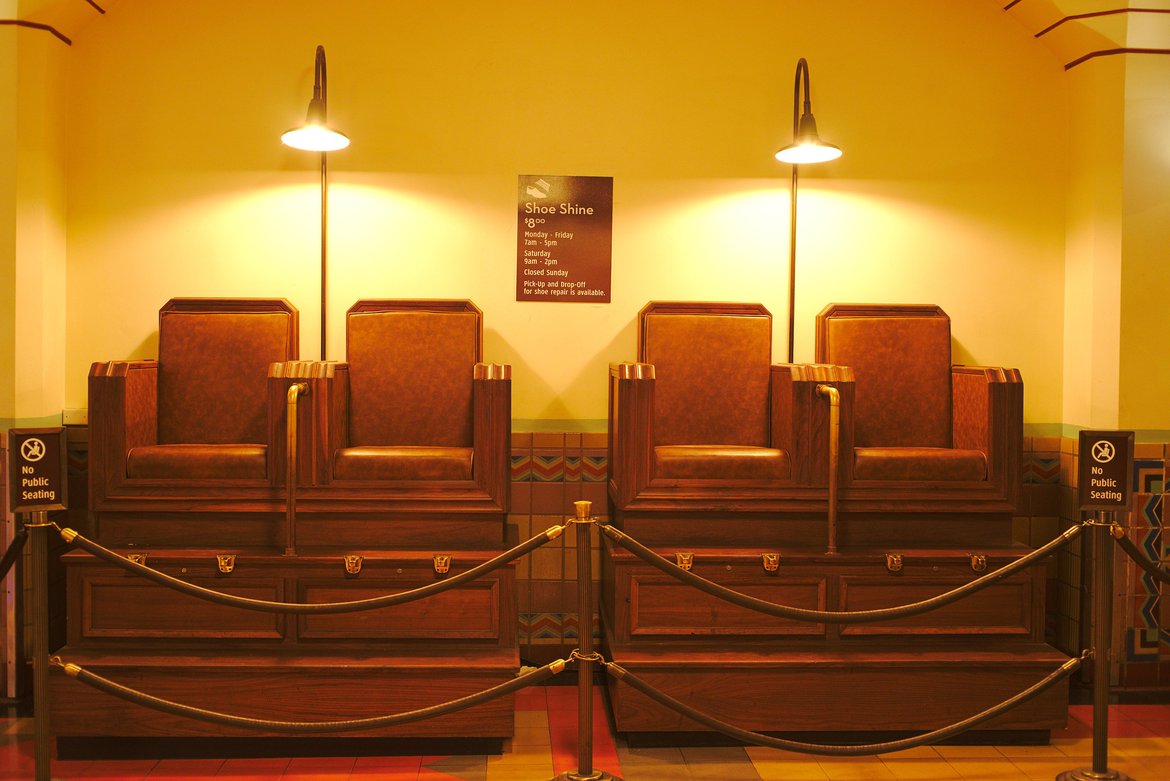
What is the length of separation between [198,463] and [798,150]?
8.85 feet

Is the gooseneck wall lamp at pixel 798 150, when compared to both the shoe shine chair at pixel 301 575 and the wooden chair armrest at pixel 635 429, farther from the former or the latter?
the shoe shine chair at pixel 301 575

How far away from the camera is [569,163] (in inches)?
166

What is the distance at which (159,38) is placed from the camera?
4.14 m

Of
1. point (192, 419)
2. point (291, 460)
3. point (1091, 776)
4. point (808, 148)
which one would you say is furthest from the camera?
point (192, 419)

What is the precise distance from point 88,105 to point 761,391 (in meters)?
3.23

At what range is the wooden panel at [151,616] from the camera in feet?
11.0

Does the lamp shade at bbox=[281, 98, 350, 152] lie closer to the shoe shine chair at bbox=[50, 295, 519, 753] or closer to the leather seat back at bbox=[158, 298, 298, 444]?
the leather seat back at bbox=[158, 298, 298, 444]

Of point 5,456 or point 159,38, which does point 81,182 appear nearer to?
point 159,38

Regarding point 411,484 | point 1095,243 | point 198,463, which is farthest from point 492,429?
point 1095,243

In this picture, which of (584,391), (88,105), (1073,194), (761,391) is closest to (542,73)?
(584,391)

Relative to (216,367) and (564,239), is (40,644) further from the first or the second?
(564,239)

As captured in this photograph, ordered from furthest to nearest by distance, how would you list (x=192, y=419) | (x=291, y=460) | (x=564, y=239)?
1. (x=564, y=239)
2. (x=192, y=419)
3. (x=291, y=460)

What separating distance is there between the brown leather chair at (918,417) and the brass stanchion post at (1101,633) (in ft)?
2.35

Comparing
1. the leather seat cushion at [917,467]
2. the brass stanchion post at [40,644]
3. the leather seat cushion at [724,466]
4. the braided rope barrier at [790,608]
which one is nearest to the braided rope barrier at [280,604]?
the brass stanchion post at [40,644]
